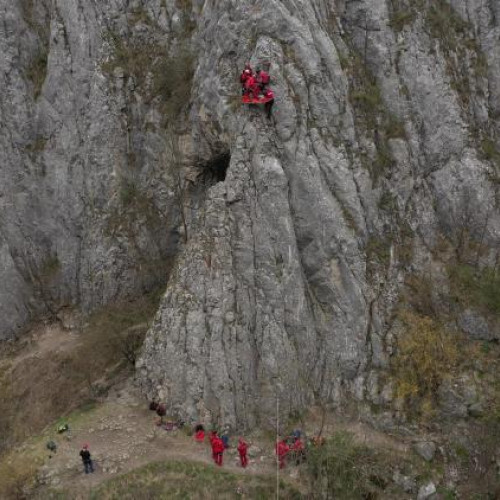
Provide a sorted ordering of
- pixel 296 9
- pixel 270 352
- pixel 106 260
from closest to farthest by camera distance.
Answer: pixel 270 352, pixel 296 9, pixel 106 260

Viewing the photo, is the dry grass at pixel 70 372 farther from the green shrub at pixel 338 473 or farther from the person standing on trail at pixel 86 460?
the green shrub at pixel 338 473

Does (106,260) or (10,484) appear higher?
(106,260)

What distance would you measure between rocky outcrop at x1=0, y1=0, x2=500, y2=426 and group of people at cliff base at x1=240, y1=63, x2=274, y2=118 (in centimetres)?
49

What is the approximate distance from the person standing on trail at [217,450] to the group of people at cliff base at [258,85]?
1402cm

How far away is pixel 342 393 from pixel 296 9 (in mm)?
17565

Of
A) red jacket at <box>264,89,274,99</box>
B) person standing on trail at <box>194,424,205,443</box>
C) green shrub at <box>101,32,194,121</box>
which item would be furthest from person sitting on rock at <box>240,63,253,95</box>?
person standing on trail at <box>194,424,205,443</box>

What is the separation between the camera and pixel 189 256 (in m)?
21.1

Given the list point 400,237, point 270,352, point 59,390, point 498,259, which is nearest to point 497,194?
point 498,259

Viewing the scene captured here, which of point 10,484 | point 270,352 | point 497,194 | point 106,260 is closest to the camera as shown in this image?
point 10,484

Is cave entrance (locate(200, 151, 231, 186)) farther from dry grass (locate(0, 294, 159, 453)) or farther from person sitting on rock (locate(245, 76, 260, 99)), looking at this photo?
dry grass (locate(0, 294, 159, 453))

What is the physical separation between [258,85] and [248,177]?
3969mm

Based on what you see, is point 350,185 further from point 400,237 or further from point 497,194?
point 497,194

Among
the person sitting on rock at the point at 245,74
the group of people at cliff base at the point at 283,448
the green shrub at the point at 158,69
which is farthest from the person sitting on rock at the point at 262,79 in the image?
the group of people at cliff base at the point at 283,448

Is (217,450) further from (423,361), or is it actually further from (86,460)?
(423,361)
